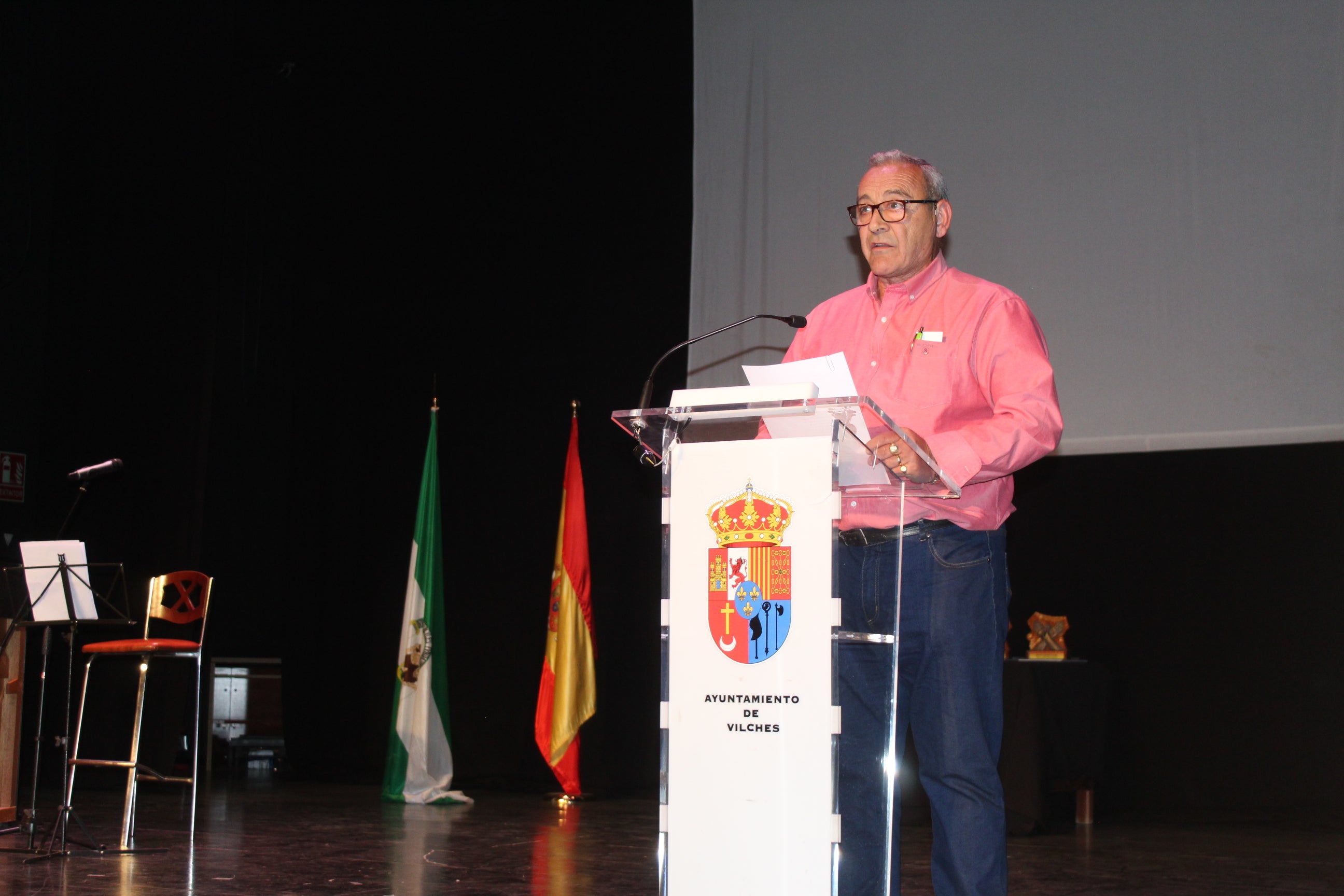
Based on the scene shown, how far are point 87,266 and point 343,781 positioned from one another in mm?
3388

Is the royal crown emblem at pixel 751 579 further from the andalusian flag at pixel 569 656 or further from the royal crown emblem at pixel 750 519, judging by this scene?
the andalusian flag at pixel 569 656

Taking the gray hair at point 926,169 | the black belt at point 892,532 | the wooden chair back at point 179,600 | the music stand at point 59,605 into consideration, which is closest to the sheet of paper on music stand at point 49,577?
the music stand at point 59,605

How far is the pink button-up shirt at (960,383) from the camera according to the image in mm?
1945

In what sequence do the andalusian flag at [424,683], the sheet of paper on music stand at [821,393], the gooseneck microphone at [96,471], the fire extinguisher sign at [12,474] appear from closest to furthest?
the sheet of paper on music stand at [821,393]
the gooseneck microphone at [96,471]
the andalusian flag at [424,683]
the fire extinguisher sign at [12,474]

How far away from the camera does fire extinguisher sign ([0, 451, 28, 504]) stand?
6.70 meters

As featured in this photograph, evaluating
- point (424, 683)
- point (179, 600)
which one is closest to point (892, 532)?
point (179, 600)

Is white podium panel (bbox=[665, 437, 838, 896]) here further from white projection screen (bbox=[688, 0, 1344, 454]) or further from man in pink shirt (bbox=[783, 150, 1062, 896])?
white projection screen (bbox=[688, 0, 1344, 454])

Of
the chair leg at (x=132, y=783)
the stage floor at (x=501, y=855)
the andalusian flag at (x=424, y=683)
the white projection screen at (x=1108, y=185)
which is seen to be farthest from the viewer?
Result: the andalusian flag at (x=424, y=683)

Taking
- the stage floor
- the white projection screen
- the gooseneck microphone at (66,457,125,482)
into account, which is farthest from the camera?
the white projection screen

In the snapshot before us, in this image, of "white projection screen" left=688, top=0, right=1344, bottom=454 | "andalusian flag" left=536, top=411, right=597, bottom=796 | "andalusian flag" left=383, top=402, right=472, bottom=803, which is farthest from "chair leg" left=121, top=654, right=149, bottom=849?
"white projection screen" left=688, top=0, right=1344, bottom=454

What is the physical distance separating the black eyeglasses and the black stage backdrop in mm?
3627

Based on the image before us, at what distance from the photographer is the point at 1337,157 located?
438cm

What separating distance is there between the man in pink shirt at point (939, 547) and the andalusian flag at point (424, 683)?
13.1 ft

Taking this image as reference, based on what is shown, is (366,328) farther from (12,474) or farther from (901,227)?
(901,227)
